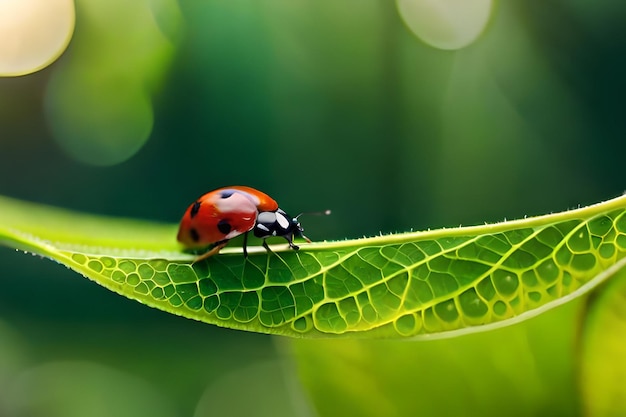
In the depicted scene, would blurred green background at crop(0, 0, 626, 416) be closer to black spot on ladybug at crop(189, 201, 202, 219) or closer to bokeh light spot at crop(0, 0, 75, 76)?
bokeh light spot at crop(0, 0, 75, 76)

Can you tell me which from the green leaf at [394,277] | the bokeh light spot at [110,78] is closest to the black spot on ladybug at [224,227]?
the green leaf at [394,277]

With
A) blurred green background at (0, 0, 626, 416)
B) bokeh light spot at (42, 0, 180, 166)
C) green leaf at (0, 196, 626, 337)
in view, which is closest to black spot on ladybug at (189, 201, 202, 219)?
green leaf at (0, 196, 626, 337)

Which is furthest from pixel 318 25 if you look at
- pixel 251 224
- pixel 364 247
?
pixel 364 247

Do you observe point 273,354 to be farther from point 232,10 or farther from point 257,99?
point 232,10

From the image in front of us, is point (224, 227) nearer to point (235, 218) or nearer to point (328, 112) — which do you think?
point (235, 218)

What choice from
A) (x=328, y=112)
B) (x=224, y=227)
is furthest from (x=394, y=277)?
(x=328, y=112)

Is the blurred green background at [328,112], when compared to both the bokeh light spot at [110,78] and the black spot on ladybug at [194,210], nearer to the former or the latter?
the bokeh light spot at [110,78]
